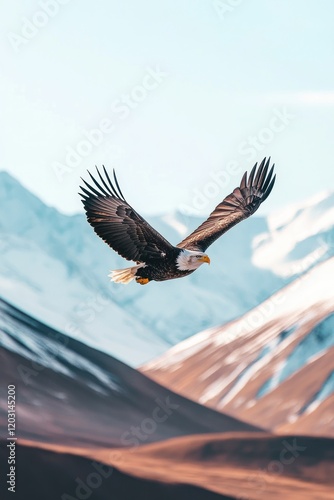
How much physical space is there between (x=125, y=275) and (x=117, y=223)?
145 centimetres

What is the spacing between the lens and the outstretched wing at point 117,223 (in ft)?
99.2

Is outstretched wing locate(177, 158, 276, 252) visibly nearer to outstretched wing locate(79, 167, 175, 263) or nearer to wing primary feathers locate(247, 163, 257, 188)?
wing primary feathers locate(247, 163, 257, 188)

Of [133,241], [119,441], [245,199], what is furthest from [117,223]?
[119,441]

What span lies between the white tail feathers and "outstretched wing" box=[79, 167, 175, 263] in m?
0.45

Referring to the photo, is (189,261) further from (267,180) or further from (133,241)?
(267,180)

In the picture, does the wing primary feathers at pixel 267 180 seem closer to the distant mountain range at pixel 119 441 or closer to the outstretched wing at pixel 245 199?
the outstretched wing at pixel 245 199

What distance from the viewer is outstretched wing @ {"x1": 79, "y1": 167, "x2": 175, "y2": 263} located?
3023cm

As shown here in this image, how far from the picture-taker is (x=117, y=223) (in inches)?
1199

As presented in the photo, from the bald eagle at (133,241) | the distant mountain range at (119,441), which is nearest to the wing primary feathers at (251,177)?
the bald eagle at (133,241)

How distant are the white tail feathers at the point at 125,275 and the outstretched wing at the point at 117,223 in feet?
1.47

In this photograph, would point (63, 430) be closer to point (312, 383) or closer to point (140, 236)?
point (312, 383)

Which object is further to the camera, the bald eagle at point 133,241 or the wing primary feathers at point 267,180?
the wing primary feathers at point 267,180

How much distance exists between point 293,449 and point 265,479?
277 inches

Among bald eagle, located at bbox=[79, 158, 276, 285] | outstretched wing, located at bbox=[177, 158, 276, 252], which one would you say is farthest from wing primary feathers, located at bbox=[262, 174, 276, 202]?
bald eagle, located at bbox=[79, 158, 276, 285]
